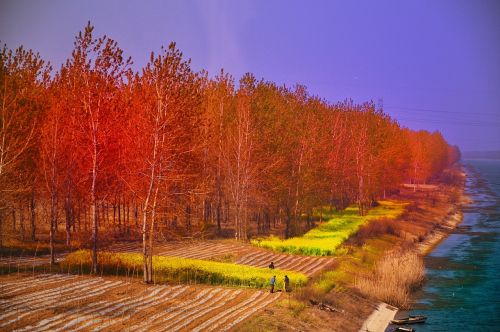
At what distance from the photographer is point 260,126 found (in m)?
56.2

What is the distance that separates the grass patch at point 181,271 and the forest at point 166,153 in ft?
6.34

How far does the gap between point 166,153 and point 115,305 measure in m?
10.3

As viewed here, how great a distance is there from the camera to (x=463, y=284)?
4441 centimetres

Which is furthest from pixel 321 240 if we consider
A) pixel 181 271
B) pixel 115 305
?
pixel 115 305

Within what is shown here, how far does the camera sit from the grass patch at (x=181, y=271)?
34.6 m

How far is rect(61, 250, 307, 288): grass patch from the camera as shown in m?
34.6

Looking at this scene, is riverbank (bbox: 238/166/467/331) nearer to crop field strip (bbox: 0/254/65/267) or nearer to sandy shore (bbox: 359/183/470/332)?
sandy shore (bbox: 359/183/470/332)

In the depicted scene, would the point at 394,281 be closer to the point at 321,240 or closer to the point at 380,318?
the point at 380,318

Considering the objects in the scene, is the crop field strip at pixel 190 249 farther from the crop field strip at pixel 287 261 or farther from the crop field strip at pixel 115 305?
the crop field strip at pixel 115 305

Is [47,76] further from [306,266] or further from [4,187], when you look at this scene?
[306,266]

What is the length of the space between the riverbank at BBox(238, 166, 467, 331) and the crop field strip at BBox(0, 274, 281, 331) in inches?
65.6

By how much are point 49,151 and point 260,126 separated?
27.5m

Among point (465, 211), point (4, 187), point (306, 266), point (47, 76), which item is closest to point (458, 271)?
point (306, 266)

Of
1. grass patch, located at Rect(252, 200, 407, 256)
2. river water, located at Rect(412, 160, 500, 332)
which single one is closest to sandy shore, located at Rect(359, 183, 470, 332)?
river water, located at Rect(412, 160, 500, 332)
